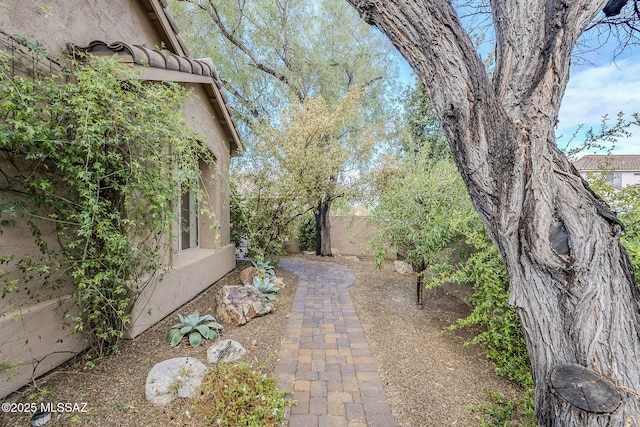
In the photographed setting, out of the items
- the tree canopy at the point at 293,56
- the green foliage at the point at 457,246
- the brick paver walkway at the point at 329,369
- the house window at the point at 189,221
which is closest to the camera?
the brick paver walkway at the point at 329,369

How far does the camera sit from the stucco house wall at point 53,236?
10.3 feet

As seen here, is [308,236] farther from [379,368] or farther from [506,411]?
[506,411]

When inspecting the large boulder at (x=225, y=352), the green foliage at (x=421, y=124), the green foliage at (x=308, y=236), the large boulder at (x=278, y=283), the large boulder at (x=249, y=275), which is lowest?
the large boulder at (x=225, y=352)

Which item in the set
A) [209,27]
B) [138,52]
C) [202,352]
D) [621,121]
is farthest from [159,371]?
[209,27]

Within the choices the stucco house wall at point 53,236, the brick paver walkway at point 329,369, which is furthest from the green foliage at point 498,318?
the stucco house wall at point 53,236

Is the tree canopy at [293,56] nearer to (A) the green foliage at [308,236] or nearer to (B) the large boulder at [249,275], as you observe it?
(A) the green foliage at [308,236]

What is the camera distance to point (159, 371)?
3.31m

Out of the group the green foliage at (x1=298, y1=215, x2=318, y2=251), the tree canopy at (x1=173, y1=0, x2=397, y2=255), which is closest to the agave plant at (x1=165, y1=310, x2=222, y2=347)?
the tree canopy at (x1=173, y1=0, x2=397, y2=255)

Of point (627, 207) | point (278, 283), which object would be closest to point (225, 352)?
point (278, 283)

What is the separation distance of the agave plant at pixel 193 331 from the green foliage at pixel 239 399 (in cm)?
114

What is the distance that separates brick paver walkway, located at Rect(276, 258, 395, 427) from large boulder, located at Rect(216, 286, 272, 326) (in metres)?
0.65

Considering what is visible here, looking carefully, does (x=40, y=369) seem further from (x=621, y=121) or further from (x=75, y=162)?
(x=621, y=121)

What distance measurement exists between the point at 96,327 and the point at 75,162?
2.09 meters

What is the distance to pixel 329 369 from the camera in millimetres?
3877
